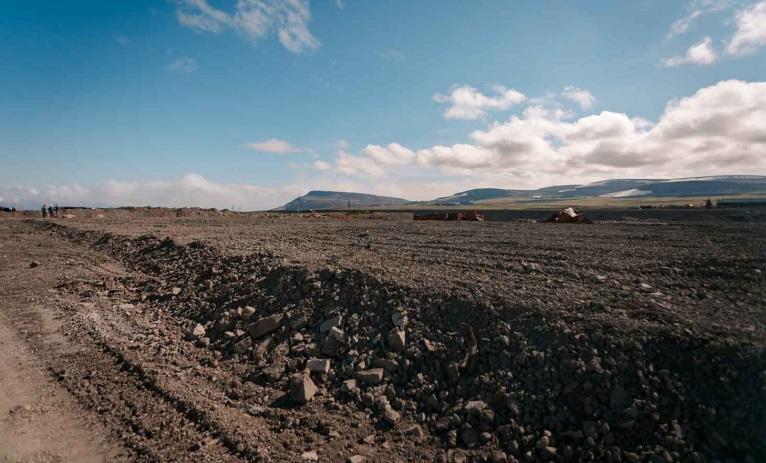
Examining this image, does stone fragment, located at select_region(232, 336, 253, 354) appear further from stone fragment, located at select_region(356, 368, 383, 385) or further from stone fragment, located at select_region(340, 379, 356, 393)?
stone fragment, located at select_region(356, 368, 383, 385)

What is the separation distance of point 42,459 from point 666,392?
22.7 ft

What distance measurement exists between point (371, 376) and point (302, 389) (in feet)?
3.18

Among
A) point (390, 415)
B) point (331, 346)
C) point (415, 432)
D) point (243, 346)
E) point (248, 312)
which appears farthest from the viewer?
point (248, 312)

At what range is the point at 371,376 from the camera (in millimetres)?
5582

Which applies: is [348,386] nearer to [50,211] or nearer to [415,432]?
[415,432]

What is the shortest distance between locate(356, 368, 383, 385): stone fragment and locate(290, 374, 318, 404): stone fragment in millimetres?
658

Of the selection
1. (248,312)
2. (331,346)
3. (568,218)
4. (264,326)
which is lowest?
(331,346)

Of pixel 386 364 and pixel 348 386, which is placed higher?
pixel 386 364

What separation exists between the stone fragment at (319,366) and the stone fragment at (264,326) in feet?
4.94

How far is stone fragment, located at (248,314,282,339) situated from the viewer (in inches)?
283

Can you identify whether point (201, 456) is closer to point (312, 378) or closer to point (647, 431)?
point (312, 378)

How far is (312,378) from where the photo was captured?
584cm

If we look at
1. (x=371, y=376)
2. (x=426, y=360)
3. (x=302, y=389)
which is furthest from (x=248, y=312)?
(x=426, y=360)

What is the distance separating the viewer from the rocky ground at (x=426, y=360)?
14.2 feet
